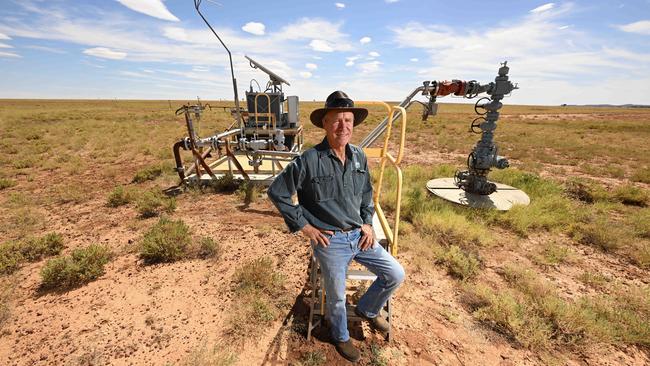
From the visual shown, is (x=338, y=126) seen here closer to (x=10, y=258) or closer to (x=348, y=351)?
(x=348, y=351)

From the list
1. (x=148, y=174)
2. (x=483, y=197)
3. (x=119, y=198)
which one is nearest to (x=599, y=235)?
(x=483, y=197)

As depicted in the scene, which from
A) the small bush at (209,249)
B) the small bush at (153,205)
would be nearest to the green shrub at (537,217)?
the small bush at (209,249)

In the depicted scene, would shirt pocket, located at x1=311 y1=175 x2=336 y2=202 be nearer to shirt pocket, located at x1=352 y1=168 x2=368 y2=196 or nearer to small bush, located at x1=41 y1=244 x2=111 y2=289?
shirt pocket, located at x1=352 y1=168 x2=368 y2=196

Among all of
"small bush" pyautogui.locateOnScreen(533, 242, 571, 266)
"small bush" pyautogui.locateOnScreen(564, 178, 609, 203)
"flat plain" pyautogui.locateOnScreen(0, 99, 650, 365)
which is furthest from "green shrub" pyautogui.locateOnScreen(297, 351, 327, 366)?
"small bush" pyautogui.locateOnScreen(564, 178, 609, 203)

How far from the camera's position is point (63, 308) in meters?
3.48

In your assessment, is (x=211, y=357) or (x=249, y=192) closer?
(x=211, y=357)

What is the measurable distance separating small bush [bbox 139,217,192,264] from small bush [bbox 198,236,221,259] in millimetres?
247

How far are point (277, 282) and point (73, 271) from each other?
2904mm

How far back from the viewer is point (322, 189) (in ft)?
8.21

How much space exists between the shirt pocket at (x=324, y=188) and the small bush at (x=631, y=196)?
961 centimetres

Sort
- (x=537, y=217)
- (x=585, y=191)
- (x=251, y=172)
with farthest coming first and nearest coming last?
(x=251, y=172), (x=585, y=191), (x=537, y=217)

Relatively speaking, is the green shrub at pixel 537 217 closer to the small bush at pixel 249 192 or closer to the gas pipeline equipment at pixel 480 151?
the gas pipeline equipment at pixel 480 151

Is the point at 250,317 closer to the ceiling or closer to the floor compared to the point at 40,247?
closer to the floor

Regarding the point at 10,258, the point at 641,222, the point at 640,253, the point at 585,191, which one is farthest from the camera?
the point at 585,191
